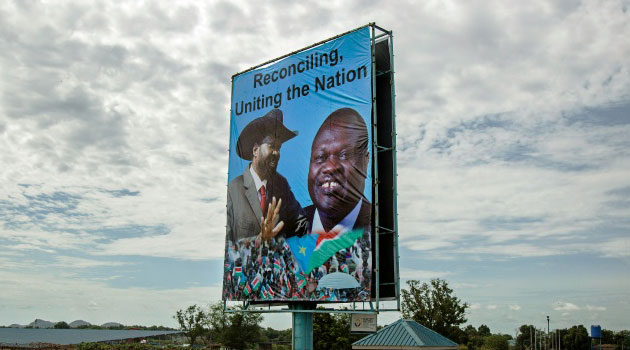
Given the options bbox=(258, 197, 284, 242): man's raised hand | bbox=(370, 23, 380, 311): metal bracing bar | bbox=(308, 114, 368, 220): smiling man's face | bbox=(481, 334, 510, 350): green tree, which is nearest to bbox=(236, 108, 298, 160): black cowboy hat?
bbox=(308, 114, 368, 220): smiling man's face

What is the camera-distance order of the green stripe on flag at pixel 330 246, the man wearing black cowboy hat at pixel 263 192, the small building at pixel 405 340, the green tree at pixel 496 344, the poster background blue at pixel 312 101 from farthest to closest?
the green tree at pixel 496 344 → the man wearing black cowboy hat at pixel 263 192 → the small building at pixel 405 340 → the poster background blue at pixel 312 101 → the green stripe on flag at pixel 330 246

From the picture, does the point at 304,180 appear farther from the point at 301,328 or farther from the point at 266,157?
the point at 301,328

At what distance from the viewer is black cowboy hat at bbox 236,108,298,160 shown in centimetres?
2762

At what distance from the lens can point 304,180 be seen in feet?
85.3

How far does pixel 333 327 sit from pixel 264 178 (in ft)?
78.1

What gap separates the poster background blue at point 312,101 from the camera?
82.2 feet

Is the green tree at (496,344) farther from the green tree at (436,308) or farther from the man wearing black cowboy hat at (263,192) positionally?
the man wearing black cowboy hat at (263,192)

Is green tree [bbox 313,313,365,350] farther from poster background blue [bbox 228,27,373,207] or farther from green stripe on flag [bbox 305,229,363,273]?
green stripe on flag [bbox 305,229,363,273]

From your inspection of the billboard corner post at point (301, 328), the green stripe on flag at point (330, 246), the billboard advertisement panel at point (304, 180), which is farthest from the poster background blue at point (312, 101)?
the billboard corner post at point (301, 328)

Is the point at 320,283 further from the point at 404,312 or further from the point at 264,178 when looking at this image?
the point at 404,312

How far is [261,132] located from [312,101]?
141 inches

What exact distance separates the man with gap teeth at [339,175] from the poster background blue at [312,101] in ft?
1.08

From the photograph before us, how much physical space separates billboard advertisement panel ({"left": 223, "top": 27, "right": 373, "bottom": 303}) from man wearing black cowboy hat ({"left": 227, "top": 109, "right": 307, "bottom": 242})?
0.05 meters

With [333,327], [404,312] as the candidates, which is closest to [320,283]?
[333,327]
